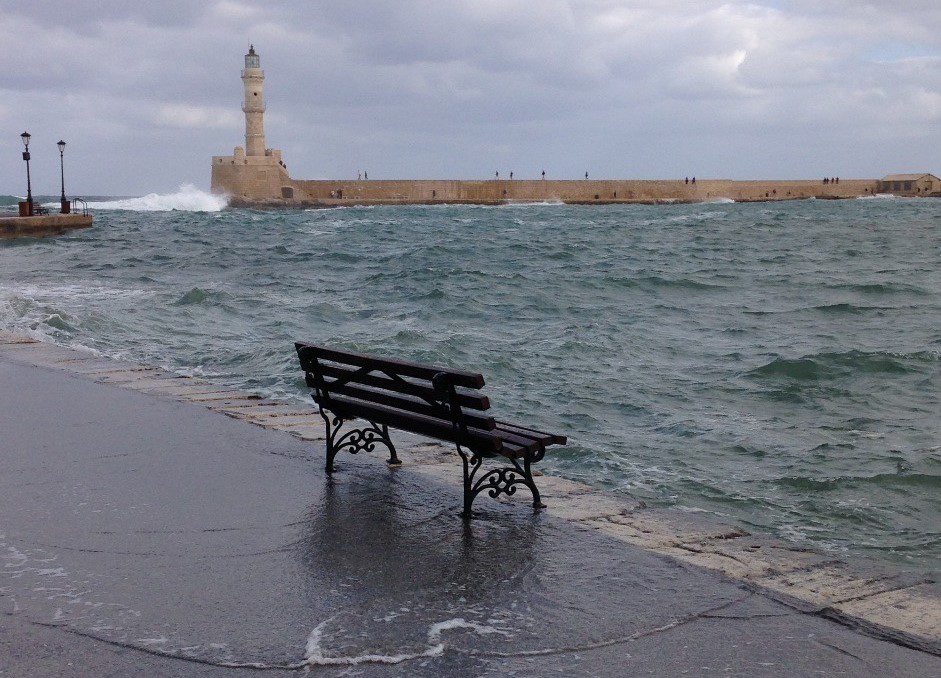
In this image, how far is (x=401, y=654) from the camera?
3.39m

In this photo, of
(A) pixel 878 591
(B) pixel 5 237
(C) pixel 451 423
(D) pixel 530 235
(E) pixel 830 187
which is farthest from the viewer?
(E) pixel 830 187

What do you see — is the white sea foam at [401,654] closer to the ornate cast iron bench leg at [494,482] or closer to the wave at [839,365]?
the ornate cast iron bench leg at [494,482]

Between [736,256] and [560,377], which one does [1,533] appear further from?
[736,256]

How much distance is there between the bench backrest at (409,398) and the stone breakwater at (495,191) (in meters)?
79.2

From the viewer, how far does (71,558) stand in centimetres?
424

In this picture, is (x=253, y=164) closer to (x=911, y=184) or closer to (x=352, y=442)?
(x=911, y=184)

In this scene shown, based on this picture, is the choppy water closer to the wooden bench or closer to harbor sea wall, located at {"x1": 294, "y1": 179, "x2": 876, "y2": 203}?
the wooden bench

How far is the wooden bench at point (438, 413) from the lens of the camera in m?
4.91

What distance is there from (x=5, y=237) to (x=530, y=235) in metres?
20.0

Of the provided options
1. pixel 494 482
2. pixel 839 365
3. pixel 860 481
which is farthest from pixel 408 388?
pixel 839 365

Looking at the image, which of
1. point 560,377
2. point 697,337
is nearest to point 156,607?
point 560,377

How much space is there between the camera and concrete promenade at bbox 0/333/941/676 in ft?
11.1

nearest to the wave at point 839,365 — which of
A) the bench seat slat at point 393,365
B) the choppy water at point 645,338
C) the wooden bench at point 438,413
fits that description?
the choppy water at point 645,338

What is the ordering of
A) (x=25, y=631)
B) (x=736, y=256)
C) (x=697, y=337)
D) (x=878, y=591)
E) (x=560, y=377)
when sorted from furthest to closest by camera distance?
(x=736, y=256) < (x=697, y=337) < (x=560, y=377) < (x=878, y=591) < (x=25, y=631)
